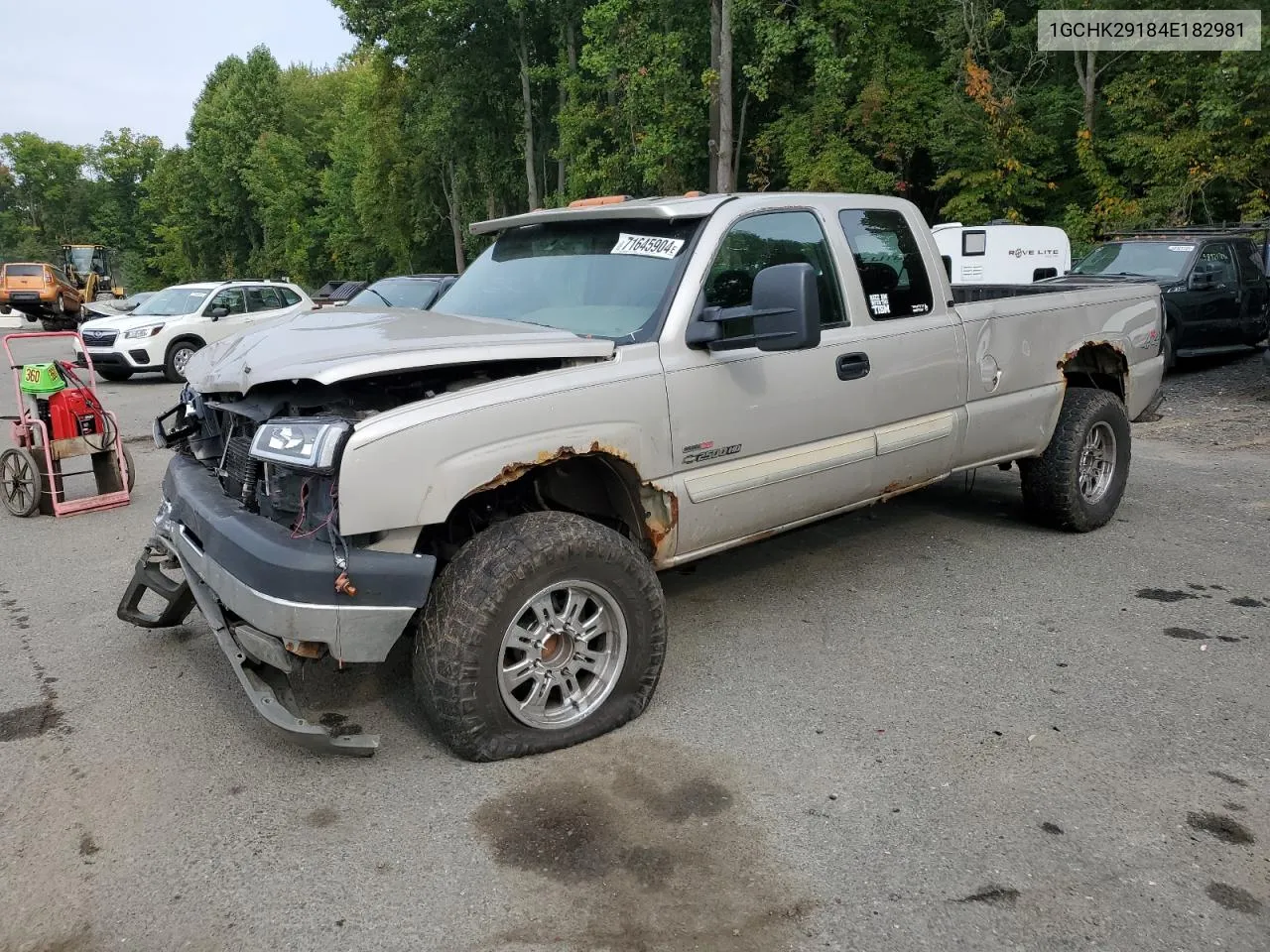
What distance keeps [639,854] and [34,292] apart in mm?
40436

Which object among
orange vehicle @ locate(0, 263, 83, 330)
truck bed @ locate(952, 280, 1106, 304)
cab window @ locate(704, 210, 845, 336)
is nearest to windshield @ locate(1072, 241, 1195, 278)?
truck bed @ locate(952, 280, 1106, 304)

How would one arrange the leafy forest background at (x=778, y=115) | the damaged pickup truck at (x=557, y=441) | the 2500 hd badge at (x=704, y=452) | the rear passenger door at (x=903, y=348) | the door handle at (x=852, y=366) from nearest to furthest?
the damaged pickup truck at (x=557, y=441)
the 2500 hd badge at (x=704, y=452)
the door handle at (x=852, y=366)
the rear passenger door at (x=903, y=348)
the leafy forest background at (x=778, y=115)

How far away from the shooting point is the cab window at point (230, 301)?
58.0 feet

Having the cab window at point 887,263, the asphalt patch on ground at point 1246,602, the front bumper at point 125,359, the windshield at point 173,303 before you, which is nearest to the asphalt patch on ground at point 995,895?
the cab window at point 887,263

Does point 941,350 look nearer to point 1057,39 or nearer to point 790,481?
point 790,481

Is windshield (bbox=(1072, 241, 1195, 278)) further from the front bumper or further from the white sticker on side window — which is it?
the front bumper

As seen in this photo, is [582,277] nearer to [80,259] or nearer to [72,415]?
[72,415]

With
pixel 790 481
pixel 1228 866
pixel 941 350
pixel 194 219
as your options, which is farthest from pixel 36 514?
pixel 194 219

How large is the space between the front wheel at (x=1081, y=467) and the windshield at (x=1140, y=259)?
8.28 m

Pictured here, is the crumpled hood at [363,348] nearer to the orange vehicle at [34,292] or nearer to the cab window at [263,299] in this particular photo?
the cab window at [263,299]

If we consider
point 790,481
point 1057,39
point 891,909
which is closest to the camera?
point 891,909

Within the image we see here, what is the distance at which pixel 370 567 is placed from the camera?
3262mm

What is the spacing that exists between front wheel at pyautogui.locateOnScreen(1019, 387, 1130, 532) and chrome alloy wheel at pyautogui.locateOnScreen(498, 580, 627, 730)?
3431mm

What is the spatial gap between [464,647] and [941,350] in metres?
3.02
